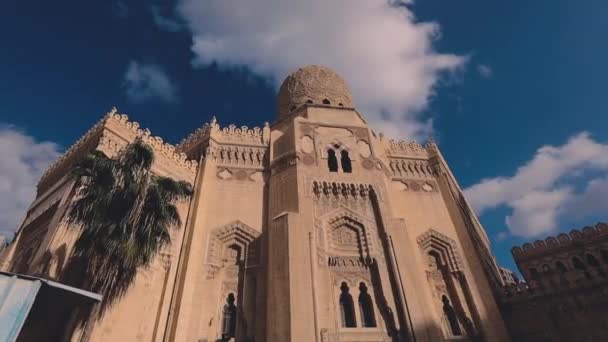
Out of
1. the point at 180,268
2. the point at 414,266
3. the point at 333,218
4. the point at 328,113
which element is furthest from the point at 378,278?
the point at 328,113

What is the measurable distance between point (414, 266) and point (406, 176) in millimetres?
6964

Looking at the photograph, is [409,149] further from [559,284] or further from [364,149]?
[559,284]

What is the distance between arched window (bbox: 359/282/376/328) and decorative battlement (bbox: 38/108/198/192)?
9919 mm

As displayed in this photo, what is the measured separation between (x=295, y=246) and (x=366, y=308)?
3.68 m

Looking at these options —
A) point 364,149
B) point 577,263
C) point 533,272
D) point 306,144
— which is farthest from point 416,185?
point 577,263

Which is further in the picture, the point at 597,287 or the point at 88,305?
the point at 597,287

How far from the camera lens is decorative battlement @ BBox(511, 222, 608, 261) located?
57.5ft

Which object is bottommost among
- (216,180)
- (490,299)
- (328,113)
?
(490,299)

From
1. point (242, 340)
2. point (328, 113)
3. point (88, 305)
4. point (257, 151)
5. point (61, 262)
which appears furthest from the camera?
point (328, 113)

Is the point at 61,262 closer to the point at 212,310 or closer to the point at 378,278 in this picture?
the point at 212,310

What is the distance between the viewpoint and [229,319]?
13953mm

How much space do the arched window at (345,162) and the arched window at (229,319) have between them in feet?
27.3

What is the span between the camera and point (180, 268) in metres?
14.2

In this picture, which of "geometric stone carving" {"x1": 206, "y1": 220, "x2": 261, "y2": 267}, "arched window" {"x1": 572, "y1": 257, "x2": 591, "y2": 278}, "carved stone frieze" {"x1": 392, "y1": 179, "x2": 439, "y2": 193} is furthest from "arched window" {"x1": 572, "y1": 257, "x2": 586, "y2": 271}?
"geometric stone carving" {"x1": 206, "y1": 220, "x2": 261, "y2": 267}
